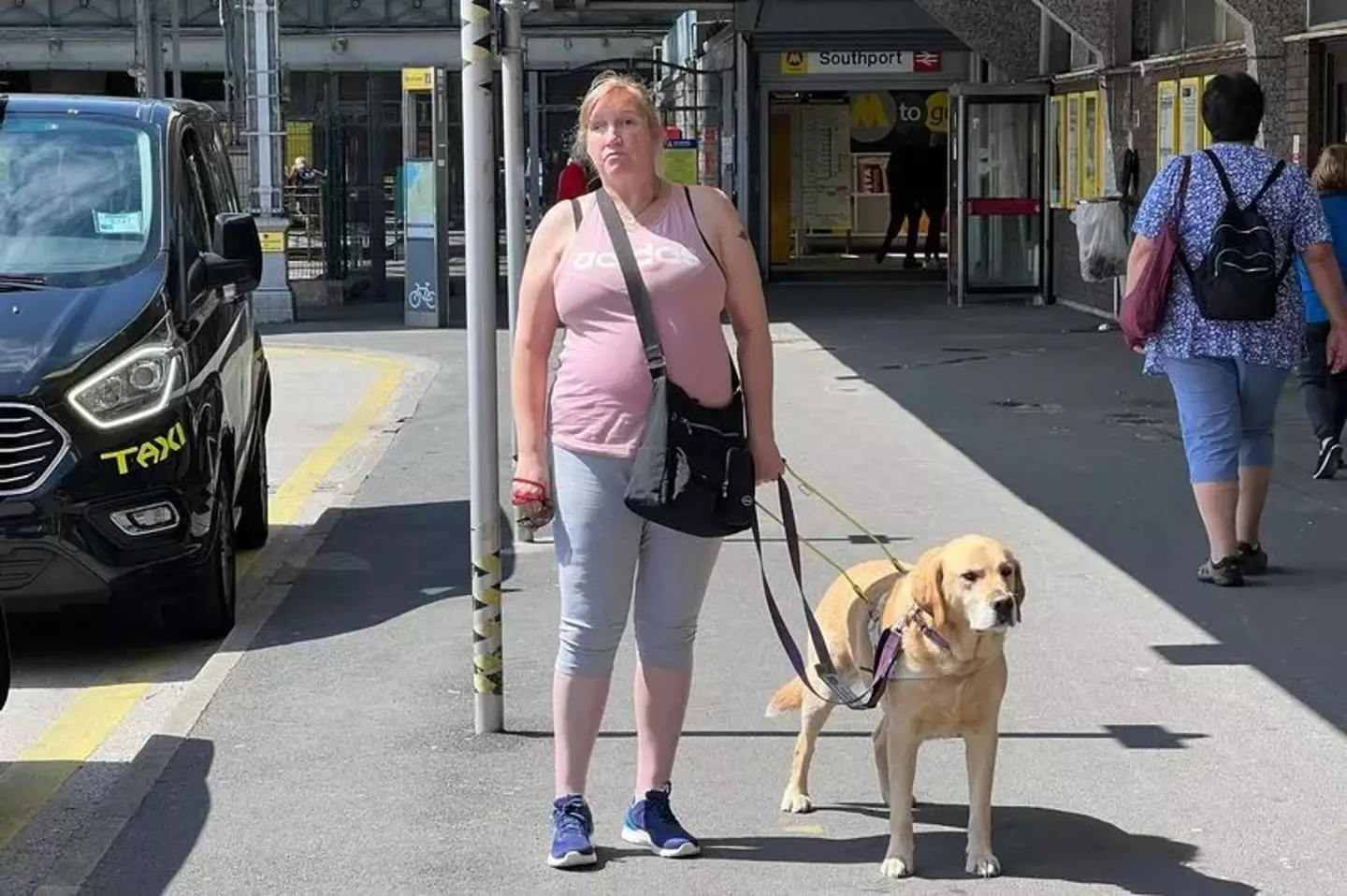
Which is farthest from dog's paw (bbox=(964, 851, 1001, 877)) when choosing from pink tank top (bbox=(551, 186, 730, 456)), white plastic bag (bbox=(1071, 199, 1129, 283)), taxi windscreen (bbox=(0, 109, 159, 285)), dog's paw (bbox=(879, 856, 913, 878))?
white plastic bag (bbox=(1071, 199, 1129, 283))

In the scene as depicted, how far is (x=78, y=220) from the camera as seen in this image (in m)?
8.01

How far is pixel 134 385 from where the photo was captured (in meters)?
7.27

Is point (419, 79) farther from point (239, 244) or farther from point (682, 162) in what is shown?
point (239, 244)

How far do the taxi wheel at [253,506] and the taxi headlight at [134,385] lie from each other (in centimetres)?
189

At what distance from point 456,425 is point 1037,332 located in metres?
7.29

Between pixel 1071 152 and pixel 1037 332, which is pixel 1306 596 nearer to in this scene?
pixel 1037 332

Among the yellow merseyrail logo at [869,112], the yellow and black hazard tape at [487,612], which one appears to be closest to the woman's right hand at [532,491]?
the yellow and black hazard tape at [487,612]

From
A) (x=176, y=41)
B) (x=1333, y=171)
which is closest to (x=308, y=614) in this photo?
(x=1333, y=171)

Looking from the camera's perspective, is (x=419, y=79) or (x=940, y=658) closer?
(x=940, y=658)

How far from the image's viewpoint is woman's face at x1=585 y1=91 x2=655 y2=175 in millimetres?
4828

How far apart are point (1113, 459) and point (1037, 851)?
653cm

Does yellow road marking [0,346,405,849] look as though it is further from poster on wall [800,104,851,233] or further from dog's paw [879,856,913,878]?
poster on wall [800,104,851,233]

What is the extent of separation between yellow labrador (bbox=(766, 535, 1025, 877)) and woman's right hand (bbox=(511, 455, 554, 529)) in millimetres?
762

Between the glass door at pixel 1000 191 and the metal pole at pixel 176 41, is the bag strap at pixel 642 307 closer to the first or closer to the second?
the glass door at pixel 1000 191
